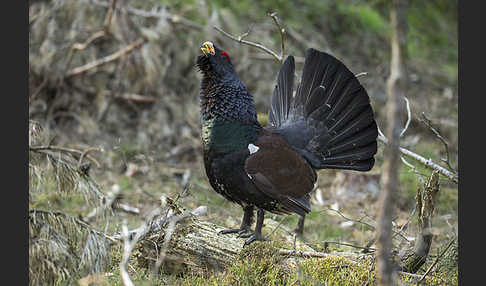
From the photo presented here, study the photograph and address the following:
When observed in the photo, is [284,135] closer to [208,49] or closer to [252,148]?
[252,148]

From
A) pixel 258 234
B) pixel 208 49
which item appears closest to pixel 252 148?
pixel 258 234

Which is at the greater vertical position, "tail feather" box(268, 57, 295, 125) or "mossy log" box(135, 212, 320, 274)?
"tail feather" box(268, 57, 295, 125)

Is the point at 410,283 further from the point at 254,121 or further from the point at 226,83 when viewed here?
the point at 226,83

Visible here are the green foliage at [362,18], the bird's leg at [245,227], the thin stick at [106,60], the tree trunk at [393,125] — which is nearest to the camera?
the tree trunk at [393,125]

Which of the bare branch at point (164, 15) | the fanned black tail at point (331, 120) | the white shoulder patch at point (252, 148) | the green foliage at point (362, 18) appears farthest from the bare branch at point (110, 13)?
the green foliage at point (362, 18)

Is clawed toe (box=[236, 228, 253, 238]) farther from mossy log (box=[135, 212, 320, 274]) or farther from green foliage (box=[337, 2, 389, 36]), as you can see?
green foliage (box=[337, 2, 389, 36])

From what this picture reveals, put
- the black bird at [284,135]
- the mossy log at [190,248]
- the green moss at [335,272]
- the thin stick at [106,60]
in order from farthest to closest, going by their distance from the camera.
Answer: the thin stick at [106,60]
the black bird at [284,135]
the mossy log at [190,248]
the green moss at [335,272]

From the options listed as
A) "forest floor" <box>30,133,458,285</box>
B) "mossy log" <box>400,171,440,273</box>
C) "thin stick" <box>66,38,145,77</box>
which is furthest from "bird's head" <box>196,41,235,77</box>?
"thin stick" <box>66,38,145,77</box>

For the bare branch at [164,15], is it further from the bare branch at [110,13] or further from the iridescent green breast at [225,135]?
the iridescent green breast at [225,135]

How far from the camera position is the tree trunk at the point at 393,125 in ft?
6.95

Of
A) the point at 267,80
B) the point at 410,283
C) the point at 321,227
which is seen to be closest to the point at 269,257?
the point at 410,283

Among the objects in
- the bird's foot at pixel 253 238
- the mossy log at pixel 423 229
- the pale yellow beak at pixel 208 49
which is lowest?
the bird's foot at pixel 253 238

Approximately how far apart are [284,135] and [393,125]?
7.63 ft

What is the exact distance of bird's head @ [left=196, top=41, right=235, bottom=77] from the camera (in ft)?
13.6
